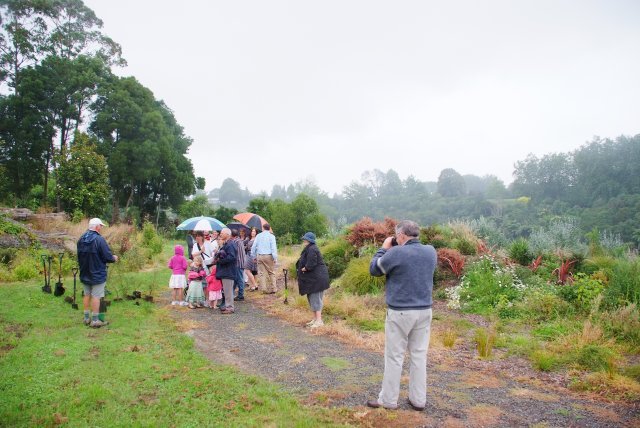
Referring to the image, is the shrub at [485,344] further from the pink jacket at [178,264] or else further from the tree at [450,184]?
the tree at [450,184]

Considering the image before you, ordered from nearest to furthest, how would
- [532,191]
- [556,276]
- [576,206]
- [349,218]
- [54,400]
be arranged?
[54,400] < [556,276] < [576,206] < [532,191] < [349,218]

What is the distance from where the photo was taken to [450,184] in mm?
65375

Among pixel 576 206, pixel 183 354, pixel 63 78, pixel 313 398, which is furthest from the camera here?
pixel 576 206

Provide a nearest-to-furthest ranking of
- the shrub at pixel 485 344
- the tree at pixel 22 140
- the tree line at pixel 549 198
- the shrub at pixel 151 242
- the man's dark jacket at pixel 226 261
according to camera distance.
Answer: the shrub at pixel 485 344, the man's dark jacket at pixel 226 261, the shrub at pixel 151 242, the tree line at pixel 549 198, the tree at pixel 22 140

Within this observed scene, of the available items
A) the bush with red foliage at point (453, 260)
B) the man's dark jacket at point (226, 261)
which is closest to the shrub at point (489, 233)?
the bush with red foliage at point (453, 260)

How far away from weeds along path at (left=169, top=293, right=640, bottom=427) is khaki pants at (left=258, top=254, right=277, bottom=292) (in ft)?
11.3

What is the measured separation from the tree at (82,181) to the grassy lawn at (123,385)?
15276 mm

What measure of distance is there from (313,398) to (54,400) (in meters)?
2.60

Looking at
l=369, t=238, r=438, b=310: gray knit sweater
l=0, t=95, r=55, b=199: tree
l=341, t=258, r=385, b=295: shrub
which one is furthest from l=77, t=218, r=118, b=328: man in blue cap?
l=0, t=95, r=55, b=199: tree

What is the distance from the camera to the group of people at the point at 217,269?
28.8 feet

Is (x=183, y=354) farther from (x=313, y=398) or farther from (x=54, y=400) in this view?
(x=313, y=398)

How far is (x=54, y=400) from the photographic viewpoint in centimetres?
417

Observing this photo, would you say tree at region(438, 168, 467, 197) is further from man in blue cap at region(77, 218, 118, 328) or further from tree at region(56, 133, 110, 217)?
man in blue cap at region(77, 218, 118, 328)

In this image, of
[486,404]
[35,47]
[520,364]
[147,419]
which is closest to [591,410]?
[486,404]
